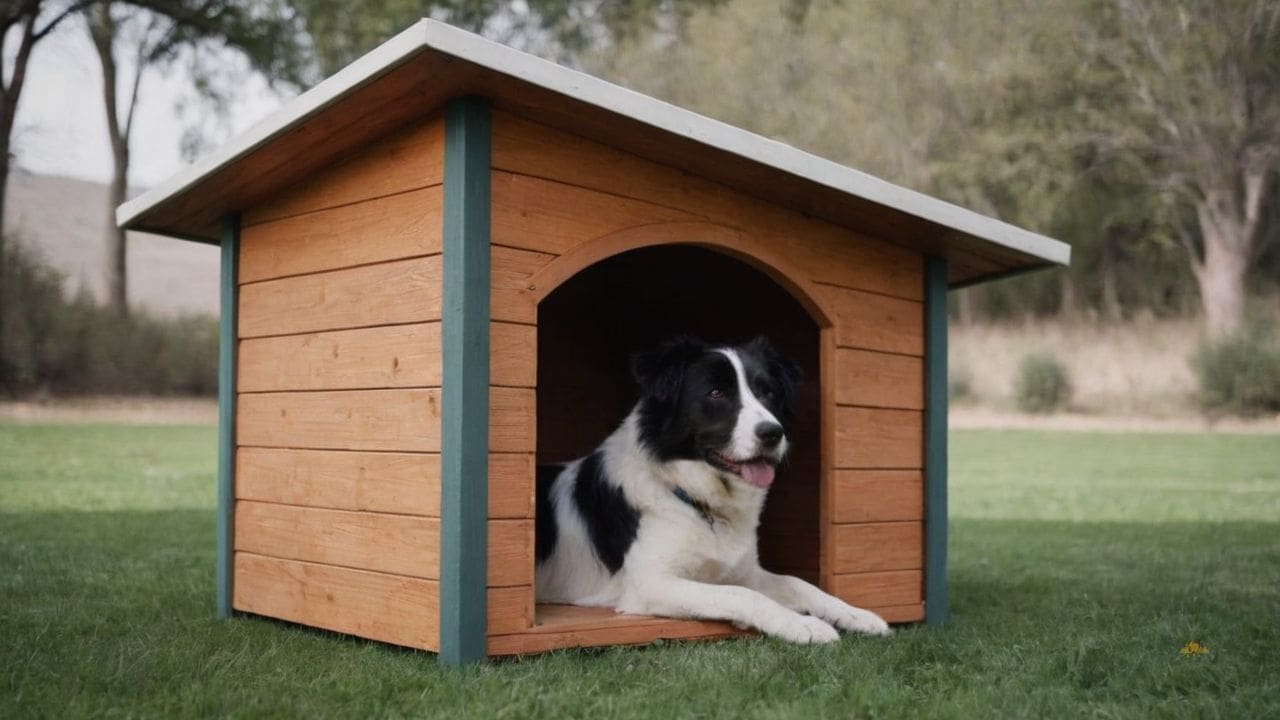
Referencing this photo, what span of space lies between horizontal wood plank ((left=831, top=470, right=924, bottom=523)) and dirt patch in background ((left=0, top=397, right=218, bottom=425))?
15224 mm

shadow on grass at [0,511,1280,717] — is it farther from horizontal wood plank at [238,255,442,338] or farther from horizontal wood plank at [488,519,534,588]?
horizontal wood plank at [238,255,442,338]

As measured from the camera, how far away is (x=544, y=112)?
148 inches

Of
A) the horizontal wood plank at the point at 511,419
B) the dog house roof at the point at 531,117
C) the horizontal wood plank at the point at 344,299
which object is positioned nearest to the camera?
the dog house roof at the point at 531,117

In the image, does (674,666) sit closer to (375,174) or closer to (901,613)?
(901,613)

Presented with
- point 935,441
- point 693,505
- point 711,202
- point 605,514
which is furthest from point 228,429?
point 935,441

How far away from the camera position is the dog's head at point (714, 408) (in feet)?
13.6

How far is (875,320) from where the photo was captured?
16.0ft

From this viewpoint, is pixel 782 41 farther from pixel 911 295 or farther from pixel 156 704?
pixel 156 704

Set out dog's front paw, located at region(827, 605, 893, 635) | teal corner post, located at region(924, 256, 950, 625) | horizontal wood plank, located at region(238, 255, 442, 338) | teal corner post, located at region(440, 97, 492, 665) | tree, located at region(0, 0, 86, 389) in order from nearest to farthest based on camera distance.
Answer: teal corner post, located at region(440, 97, 492, 665) → horizontal wood plank, located at region(238, 255, 442, 338) → dog's front paw, located at region(827, 605, 893, 635) → teal corner post, located at region(924, 256, 950, 625) → tree, located at region(0, 0, 86, 389)

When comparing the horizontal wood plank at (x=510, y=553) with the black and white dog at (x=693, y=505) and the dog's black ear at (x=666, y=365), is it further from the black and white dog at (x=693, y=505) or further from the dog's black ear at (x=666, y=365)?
the dog's black ear at (x=666, y=365)

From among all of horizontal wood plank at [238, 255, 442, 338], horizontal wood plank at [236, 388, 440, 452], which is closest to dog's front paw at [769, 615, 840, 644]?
horizontal wood plank at [236, 388, 440, 452]

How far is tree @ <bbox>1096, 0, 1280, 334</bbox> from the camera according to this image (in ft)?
70.5

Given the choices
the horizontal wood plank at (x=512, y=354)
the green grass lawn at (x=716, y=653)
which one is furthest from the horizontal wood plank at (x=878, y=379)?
the horizontal wood plank at (x=512, y=354)

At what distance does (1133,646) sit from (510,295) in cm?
241
